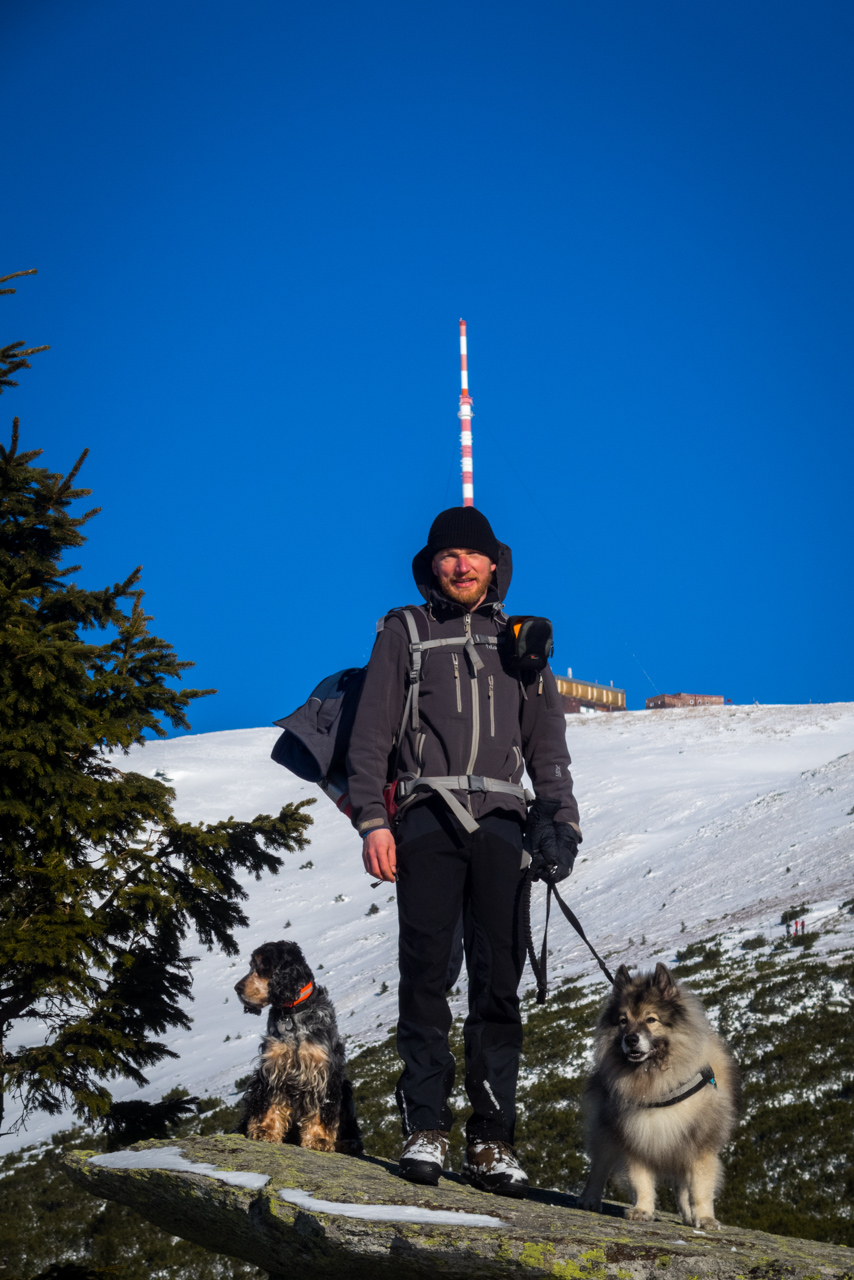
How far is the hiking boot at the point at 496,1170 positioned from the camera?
4238 mm

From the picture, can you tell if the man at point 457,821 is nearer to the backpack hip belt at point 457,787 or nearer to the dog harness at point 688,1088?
the backpack hip belt at point 457,787

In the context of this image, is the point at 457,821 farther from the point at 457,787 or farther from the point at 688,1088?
the point at 688,1088

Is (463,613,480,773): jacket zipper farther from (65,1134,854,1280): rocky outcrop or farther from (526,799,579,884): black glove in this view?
(65,1134,854,1280): rocky outcrop

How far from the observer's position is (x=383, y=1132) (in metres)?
16.3

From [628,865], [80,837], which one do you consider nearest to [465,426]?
[628,865]

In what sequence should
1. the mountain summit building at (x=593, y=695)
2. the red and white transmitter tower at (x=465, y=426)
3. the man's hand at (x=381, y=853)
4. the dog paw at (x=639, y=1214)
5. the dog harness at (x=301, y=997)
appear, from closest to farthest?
1. the man's hand at (x=381, y=853)
2. the dog paw at (x=639, y=1214)
3. the dog harness at (x=301, y=997)
4. the red and white transmitter tower at (x=465, y=426)
5. the mountain summit building at (x=593, y=695)

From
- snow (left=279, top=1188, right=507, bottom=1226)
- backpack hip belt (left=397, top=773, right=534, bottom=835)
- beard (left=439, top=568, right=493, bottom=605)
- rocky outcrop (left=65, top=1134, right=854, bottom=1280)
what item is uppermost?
beard (left=439, top=568, right=493, bottom=605)

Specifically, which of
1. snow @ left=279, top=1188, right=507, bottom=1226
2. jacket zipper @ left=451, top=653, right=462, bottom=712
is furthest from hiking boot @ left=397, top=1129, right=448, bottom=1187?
jacket zipper @ left=451, top=653, right=462, bottom=712

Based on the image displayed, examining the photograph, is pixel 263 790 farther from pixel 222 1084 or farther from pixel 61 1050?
pixel 61 1050

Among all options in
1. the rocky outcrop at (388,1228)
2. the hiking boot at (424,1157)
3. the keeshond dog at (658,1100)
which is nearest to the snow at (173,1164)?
the rocky outcrop at (388,1228)

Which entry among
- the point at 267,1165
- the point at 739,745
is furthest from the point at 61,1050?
the point at 739,745

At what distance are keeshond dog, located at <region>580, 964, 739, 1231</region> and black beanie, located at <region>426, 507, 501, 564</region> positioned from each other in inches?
87.2

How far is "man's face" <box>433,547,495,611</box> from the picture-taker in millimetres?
4789

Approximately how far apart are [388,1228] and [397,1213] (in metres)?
0.13
